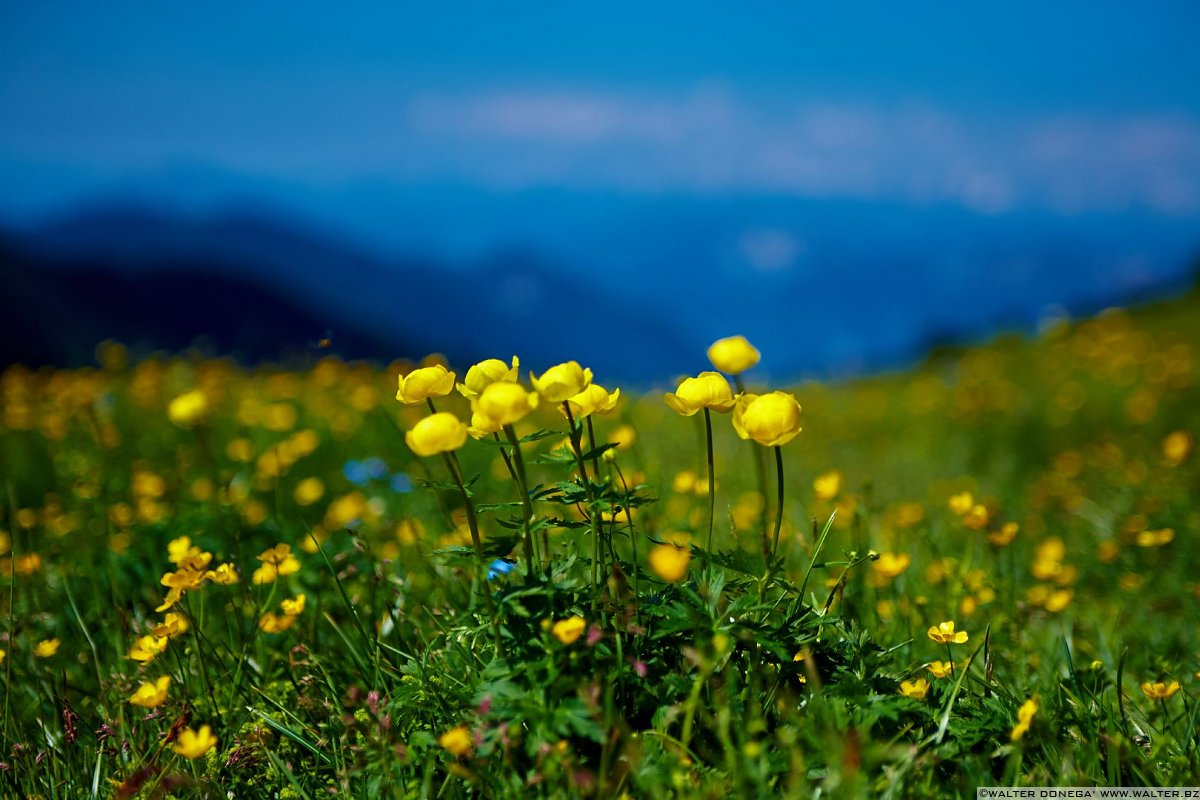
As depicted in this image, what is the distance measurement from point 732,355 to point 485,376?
0.46 m

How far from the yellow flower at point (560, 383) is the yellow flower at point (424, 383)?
21 cm

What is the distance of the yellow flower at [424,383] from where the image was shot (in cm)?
163

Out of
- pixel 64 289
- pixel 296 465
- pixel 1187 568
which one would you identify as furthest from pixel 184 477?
pixel 64 289

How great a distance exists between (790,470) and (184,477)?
3.09m

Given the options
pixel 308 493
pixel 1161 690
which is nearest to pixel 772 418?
pixel 1161 690

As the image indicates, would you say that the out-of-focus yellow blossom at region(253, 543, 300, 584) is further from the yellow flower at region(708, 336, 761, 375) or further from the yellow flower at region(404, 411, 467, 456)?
the yellow flower at region(708, 336, 761, 375)

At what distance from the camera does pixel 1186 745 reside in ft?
5.60

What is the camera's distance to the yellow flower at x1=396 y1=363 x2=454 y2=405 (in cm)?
163

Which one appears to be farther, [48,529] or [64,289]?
[64,289]

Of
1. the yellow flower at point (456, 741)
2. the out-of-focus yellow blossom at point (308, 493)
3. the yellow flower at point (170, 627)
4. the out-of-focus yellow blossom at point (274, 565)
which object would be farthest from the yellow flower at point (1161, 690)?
the out-of-focus yellow blossom at point (308, 493)

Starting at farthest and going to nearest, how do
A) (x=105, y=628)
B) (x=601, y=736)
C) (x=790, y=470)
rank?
1. (x=790, y=470)
2. (x=105, y=628)
3. (x=601, y=736)

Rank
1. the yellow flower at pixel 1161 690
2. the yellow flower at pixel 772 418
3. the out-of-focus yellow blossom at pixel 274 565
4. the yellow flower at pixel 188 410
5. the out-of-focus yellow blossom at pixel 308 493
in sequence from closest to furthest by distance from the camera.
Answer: the yellow flower at pixel 772 418, the yellow flower at pixel 1161 690, the out-of-focus yellow blossom at pixel 274 565, the yellow flower at pixel 188 410, the out-of-focus yellow blossom at pixel 308 493

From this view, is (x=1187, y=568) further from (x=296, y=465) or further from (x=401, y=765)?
(x=296, y=465)

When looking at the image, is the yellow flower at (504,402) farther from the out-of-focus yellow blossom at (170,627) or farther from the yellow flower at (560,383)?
the out-of-focus yellow blossom at (170,627)
